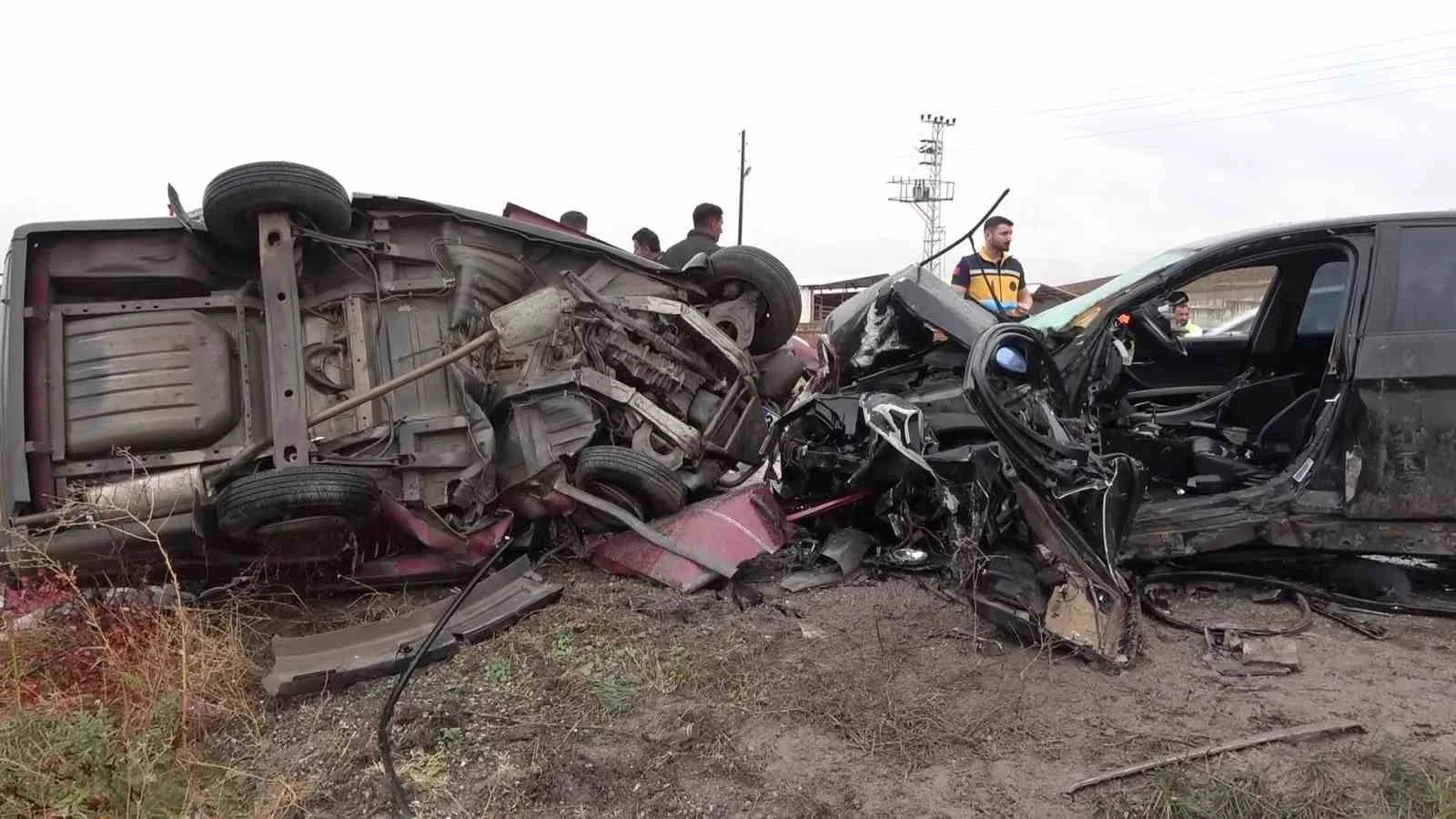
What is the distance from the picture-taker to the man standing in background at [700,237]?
601 cm

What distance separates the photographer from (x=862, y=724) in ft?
8.49

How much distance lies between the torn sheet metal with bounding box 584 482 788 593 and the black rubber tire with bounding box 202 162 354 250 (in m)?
1.93

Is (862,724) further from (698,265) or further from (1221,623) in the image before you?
(698,265)

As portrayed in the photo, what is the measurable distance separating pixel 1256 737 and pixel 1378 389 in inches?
59.5

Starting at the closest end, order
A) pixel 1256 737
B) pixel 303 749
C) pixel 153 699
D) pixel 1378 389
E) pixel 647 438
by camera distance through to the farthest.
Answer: pixel 1256 737, pixel 303 749, pixel 153 699, pixel 1378 389, pixel 647 438

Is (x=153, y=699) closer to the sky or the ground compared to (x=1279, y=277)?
closer to the ground

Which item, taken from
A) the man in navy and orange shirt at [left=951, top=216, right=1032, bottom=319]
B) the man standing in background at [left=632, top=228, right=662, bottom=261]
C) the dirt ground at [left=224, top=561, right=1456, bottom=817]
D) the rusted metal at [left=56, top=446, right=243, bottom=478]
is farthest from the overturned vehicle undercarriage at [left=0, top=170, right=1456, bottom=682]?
the man standing in background at [left=632, top=228, right=662, bottom=261]

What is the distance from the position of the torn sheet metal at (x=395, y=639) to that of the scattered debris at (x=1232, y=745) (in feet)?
6.93

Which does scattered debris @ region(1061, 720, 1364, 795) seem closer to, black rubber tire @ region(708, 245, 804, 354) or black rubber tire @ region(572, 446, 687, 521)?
black rubber tire @ region(572, 446, 687, 521)

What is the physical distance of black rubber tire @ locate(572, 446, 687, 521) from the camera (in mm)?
3844

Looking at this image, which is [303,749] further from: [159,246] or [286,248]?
[159,246]

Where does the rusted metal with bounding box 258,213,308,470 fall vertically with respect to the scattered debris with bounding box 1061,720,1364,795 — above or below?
above

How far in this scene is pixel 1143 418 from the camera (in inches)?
174

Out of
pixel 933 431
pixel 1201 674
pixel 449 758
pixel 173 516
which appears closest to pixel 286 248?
pixel 173 516
